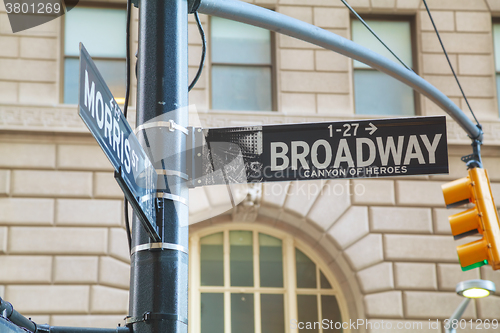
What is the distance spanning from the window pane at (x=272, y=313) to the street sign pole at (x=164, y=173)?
29.5 ft

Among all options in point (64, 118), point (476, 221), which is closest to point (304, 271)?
point (64, 118)

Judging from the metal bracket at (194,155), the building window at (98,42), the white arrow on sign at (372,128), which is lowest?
the metal bracket at (194,155)

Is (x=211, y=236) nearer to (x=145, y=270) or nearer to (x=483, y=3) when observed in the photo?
(x=483, y=3)

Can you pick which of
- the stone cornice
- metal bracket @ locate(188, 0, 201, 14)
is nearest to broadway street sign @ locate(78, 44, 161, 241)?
metal bracket @ locate(188, 0, 201, 14)

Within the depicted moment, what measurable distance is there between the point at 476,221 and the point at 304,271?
6089 mm

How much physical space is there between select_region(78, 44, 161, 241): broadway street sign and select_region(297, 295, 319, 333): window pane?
9278 mm

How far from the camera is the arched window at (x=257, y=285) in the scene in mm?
11594

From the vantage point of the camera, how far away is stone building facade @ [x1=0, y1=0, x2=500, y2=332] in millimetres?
11148

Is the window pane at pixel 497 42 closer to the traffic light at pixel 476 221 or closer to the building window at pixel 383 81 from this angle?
the building window at pixel 383 81

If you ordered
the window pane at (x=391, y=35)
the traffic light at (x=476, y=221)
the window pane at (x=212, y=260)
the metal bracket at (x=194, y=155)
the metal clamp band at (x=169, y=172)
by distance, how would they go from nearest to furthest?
the metal clamp band at (x=169, y=172)
the metal bracket at (x=194, y=155)
the traffic light at (x=476, y=221)
the window pane at (x=212, y=260)
the window pane at (x=391, y=35)

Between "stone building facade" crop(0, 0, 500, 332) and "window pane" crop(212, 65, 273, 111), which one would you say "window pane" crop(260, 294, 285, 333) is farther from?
"window pane" crop(212, 65, 273, 111)

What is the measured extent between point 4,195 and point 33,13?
3822mm

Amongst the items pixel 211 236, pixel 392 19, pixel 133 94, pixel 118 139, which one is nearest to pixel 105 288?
pixel 211 236

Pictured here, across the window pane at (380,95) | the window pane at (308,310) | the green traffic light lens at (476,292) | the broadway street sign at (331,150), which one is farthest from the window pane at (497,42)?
the broadway street sign at (331,150)
